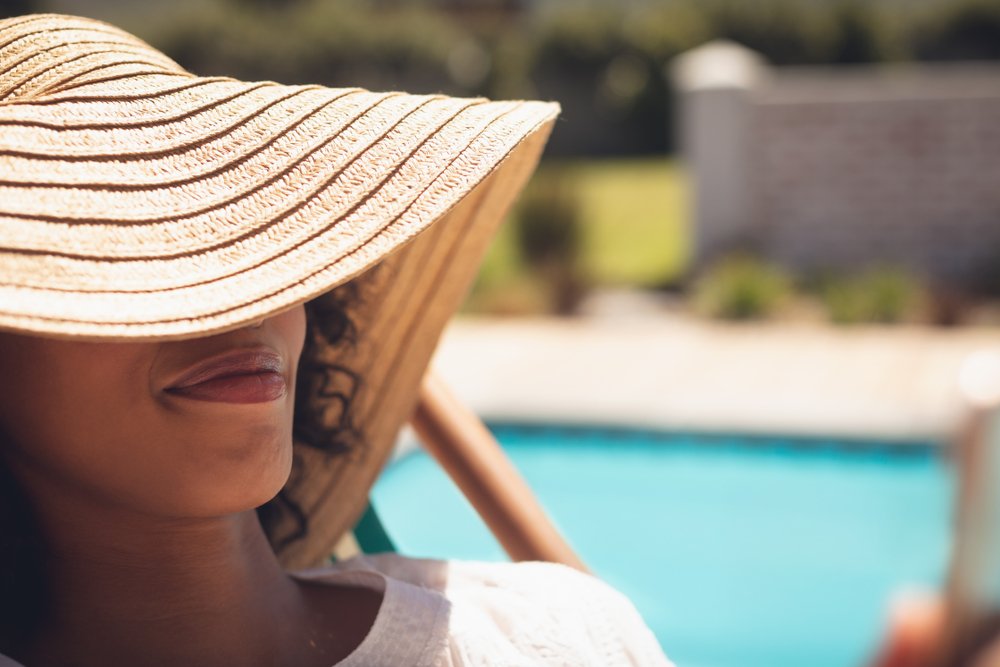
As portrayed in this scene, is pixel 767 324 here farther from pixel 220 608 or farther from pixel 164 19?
pixel 164 19

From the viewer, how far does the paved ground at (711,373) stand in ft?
17.2

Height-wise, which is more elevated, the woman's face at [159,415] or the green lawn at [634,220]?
the woman's face at [159,415]

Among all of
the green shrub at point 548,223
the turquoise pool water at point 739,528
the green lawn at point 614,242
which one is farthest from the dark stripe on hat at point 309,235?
the green shrub at point 548,223

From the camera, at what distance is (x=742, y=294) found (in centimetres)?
723

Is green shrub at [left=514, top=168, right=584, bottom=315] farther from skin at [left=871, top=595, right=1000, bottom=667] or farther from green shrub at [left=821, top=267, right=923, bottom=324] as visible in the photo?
skin at [left=871, top=595, right=1000, bottom=667]

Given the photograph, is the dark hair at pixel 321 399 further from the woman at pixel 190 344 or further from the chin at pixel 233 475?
the chin at pixel 233 475

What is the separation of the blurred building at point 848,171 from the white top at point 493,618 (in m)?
7.24

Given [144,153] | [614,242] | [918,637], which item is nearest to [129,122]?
[144,153]

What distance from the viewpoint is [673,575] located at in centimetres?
466

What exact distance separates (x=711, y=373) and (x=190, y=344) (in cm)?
518

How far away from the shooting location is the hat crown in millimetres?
993

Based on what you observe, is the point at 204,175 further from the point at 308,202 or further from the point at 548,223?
the point at 548,223

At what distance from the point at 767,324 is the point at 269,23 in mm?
12419

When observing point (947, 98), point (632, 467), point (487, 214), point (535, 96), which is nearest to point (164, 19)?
point (535, 96)
